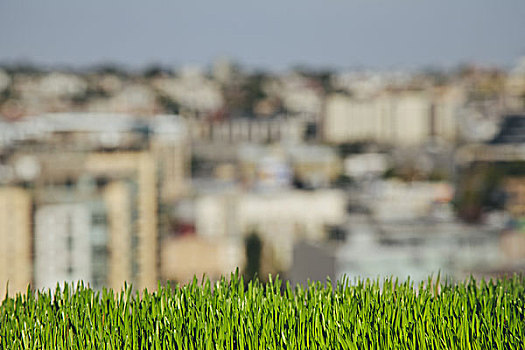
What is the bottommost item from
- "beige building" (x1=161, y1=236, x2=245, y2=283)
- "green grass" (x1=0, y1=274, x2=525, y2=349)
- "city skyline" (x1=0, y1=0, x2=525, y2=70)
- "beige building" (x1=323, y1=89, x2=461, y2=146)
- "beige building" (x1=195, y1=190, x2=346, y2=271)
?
"beige building" (x1=161, y1=236, x2=245, y2=283)

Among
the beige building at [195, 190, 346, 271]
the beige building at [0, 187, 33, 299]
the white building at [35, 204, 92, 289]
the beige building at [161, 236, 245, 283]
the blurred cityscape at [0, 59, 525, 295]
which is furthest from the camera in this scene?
the beige building at [195, 190, 346, 271]

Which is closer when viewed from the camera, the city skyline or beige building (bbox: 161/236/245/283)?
beige building (bbox: 161/236/245/283)

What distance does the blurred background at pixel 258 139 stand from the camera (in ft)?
34.4

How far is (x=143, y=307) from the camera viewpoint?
944 mm

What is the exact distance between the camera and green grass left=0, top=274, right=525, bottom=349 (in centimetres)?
88

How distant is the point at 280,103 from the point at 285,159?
221 inches

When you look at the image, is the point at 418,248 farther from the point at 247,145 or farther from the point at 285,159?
the point at 247,145

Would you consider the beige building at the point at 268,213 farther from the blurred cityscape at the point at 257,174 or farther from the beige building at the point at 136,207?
the beige building at the point at 136,207

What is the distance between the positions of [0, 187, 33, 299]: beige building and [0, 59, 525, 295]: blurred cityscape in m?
0.02

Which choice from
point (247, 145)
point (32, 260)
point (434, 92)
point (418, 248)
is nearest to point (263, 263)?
point (418, 248)

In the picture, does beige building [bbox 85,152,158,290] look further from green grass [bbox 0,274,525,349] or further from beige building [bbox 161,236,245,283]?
green grass [bbox 0,274,525,349]

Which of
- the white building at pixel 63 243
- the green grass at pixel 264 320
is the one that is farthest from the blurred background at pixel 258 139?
the green grass at pixel 264 320

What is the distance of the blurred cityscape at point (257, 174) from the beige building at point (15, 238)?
2 cm

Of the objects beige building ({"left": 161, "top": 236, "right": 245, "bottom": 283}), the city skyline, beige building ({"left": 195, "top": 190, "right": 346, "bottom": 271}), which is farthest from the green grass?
the city skyline
